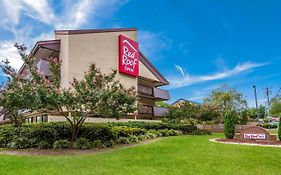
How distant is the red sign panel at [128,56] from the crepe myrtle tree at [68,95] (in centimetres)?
1201

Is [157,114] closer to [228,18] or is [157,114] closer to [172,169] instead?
[228,18]

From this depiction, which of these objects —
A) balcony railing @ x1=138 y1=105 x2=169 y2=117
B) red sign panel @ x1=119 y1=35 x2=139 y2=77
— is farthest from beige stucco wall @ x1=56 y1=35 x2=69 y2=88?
balcony railing @ x1=138 y1=105 x2=169 y2=117

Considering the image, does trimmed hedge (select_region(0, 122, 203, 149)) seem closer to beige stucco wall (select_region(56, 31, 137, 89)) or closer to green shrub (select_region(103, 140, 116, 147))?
green shrub (select_region(103, 140, 116, 147))

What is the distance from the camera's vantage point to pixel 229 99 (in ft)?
124

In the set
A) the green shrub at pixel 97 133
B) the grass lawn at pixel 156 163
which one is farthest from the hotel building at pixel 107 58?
the grass lawn at pixel 156 163

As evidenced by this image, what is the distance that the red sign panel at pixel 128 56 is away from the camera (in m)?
27.0

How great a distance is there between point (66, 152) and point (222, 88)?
1176 inches

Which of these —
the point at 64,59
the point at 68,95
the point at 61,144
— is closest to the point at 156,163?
the point at 61,144

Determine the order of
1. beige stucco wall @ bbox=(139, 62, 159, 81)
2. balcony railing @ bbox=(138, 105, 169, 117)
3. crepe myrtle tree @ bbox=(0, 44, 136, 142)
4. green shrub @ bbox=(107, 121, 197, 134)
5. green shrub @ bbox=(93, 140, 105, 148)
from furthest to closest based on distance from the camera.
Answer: beige stucco wall @ bbox=(139, 62, 159, 81) < balcony railing @ bbox=(138, 105, 169, 117) < green shrub @ bbox=(107, 121, 197, 134) < green shrub @ bbox=(93, 140, 105, 148) < crepe myrtle tree @ bbox=(0, 44, 136, 142)

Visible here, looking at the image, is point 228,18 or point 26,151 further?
point 228,18

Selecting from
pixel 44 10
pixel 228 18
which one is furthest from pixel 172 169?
pixel 228 18

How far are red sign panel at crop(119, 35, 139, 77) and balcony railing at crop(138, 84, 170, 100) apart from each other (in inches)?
92.2

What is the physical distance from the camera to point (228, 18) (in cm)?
1952

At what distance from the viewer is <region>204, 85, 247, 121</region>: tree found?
37.7m
